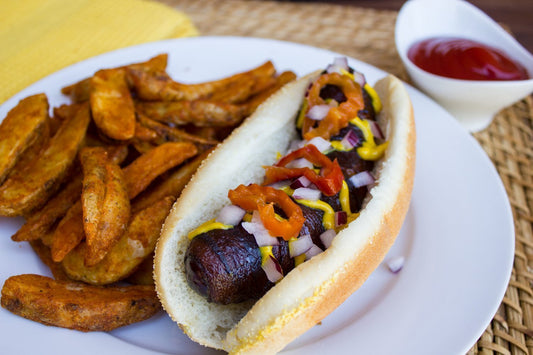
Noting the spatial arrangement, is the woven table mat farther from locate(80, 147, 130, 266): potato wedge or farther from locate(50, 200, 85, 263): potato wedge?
locate(50, 200, 85, 263): potato wedge

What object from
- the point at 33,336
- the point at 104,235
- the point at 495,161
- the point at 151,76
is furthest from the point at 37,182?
the point at 495,161

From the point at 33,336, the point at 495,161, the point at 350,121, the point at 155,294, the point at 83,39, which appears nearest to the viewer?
the point at 33,336

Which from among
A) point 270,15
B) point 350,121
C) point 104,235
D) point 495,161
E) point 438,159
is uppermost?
point 104,235

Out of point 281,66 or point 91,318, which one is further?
point 281,66

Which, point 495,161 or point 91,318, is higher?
point 91,318

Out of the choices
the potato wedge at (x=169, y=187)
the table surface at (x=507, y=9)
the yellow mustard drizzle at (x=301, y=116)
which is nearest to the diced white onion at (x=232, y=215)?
the potato wedge at (x=169, y=187)

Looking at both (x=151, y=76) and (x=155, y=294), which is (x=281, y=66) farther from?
(x=155, y=294)

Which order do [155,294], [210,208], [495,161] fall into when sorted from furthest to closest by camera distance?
[495,161] < [210,208] < [155,294]

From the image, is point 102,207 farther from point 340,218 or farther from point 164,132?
point 340,218
